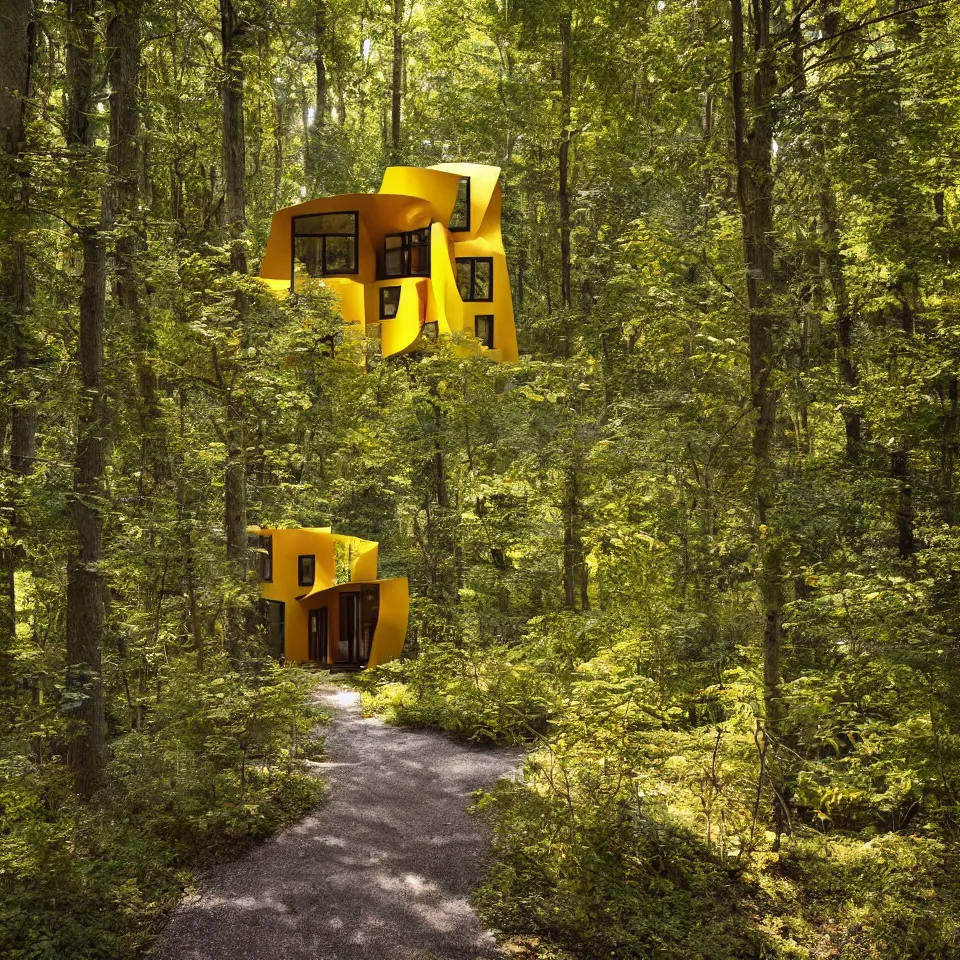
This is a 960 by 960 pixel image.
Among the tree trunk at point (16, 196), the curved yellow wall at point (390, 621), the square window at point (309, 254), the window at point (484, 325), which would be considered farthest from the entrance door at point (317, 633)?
the square window at point (309, 254)

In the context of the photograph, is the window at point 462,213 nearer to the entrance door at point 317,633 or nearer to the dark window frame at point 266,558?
the dark window frame at point 266,558

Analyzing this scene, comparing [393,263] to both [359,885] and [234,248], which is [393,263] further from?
[359,885]

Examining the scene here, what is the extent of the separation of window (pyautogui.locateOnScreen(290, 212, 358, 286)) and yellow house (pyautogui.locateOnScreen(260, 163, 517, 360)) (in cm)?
2

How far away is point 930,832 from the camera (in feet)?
25.5

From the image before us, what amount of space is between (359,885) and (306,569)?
1078cm

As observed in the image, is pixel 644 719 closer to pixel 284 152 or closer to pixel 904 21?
pixel 904 21

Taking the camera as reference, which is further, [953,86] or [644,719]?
[953,86]

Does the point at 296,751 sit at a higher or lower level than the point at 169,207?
lower

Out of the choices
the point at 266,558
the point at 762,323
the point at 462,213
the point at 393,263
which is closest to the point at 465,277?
the point at 462,213

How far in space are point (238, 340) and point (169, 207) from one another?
8.79 m

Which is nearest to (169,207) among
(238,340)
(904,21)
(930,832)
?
(238,340)

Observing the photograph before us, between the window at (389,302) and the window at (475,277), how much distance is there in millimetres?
1333

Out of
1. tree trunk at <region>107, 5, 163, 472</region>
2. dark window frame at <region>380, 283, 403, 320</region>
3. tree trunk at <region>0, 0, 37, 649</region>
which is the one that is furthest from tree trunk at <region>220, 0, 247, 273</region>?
dark window frame at <region>380, 283, 403, 320</region>

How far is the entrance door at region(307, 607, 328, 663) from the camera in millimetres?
18281
